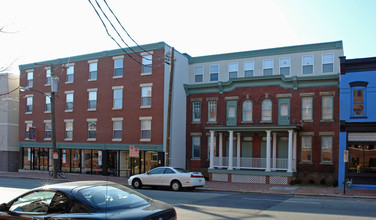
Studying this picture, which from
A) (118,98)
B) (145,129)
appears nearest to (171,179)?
(145,129)

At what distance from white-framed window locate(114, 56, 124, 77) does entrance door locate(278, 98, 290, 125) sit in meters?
13.3

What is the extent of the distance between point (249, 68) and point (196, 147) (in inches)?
305

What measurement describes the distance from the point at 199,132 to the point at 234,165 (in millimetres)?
4087

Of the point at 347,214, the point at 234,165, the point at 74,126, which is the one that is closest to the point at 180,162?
the point at 234,165

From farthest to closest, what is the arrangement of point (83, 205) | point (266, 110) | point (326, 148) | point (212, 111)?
point (212, 111) → point (266, 110) → point (326, 148) → point (83, 205)

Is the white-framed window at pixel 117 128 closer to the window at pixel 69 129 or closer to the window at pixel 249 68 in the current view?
the window at pixel 69 129

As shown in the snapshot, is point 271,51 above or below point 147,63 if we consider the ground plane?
above

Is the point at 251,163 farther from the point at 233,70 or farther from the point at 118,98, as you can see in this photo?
the point at 118,98

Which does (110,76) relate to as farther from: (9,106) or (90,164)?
(9,106)

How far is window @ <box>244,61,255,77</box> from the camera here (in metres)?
28.0

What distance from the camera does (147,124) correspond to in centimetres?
2819

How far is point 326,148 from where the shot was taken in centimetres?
2444

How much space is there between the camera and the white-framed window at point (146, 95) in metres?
28.1

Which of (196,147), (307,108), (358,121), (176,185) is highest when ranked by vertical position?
(307,108)
